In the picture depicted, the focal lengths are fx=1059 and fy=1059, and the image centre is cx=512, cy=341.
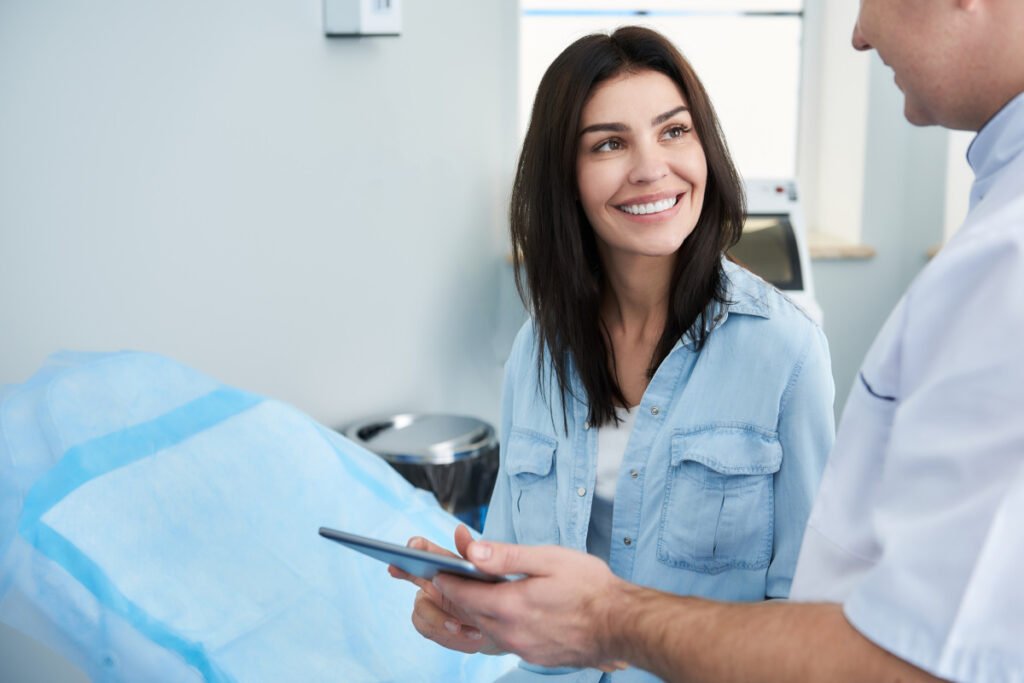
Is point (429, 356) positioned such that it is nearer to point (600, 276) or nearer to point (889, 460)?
point (600, 276)

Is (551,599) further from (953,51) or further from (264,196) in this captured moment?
(264,196)

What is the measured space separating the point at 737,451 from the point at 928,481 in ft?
1.94

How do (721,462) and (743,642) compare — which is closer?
(743,642)

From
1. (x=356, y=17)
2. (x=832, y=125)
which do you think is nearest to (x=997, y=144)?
(x=356, y=17)

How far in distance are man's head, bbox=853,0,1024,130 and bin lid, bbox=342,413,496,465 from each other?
1.59m

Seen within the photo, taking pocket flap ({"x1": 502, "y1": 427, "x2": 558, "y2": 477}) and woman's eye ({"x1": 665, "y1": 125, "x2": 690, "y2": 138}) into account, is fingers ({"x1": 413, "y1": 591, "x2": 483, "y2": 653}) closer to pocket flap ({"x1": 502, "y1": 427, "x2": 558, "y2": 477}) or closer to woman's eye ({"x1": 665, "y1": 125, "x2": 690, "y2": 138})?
pocket flap ({"x1": 502, "y1": 427, "x2": 558, "y2": 477})

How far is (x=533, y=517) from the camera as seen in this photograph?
141 cm

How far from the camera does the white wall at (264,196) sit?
5.27 ft

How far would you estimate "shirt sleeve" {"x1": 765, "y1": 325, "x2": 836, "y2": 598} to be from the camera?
1.23 meters

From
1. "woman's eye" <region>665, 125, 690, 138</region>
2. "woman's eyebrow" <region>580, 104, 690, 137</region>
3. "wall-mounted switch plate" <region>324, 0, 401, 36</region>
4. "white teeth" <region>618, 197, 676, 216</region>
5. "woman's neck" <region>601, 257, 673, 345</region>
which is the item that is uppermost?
"wall-mounted switch plate" <region>324, 0, 401, 36</region>

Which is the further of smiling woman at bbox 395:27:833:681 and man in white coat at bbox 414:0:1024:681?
smiling woman at bbox 395:27:833:681

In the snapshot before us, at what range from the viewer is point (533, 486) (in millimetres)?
1412

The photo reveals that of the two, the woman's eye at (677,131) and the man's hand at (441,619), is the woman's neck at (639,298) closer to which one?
the woman's eye at (677,131)

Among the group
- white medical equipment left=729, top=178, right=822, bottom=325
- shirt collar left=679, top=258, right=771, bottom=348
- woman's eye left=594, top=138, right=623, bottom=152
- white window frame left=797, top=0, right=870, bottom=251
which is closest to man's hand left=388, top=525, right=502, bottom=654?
shirt collar left=679, top=258, right=771, bottom=348
